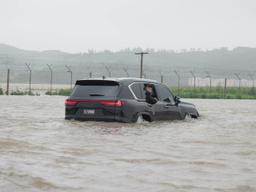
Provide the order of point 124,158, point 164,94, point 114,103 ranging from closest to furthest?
point 124,158 → point 114,103 → point 164,94

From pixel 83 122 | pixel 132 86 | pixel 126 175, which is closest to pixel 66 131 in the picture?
pixel 83 122

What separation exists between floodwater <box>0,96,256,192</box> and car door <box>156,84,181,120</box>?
42.9 inches

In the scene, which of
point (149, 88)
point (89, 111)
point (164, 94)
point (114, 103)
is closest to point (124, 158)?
point (114, 103)

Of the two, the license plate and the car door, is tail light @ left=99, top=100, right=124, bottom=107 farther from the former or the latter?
the car door

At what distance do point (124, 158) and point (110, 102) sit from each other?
19.4 ft

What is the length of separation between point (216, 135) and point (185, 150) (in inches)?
143

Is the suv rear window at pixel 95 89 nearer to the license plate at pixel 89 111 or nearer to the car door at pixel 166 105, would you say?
the license plate at pixel 89 111

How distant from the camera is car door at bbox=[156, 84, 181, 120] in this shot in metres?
18.0

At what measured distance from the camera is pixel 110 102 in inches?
640

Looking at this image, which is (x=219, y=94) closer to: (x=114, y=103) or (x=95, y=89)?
(x=95, y=89)

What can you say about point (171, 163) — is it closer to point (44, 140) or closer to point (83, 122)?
point (44, 140)

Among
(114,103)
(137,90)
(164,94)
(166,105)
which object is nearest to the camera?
(114,103)

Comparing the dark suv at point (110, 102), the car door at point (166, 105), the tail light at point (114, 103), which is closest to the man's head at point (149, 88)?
the dark suv at point (110, 102)

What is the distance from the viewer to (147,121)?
685 inches
